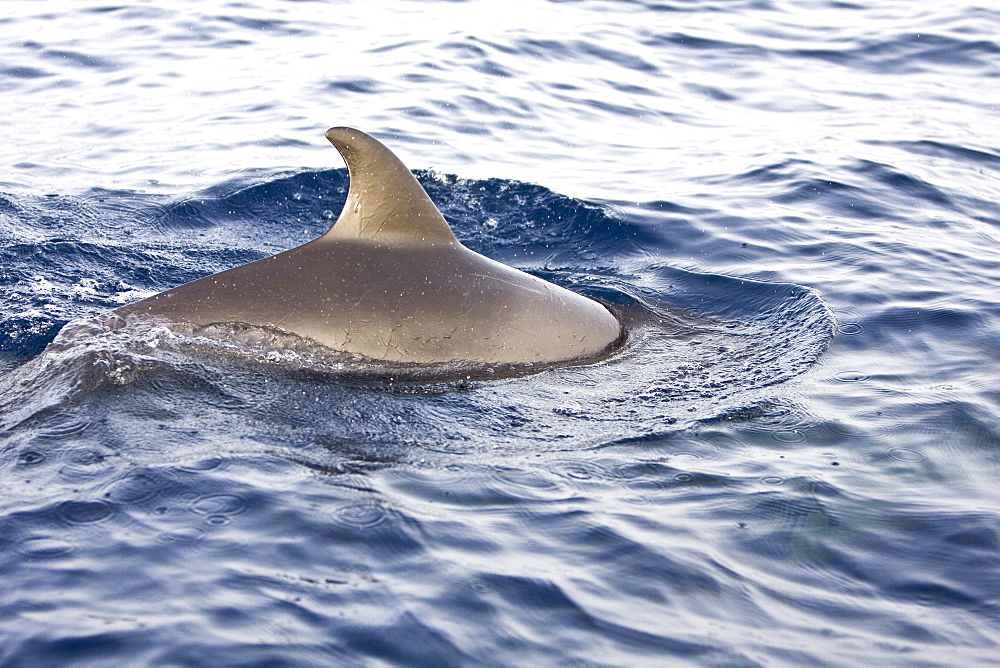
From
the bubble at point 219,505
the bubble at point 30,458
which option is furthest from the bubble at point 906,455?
the bubble at point 30,458

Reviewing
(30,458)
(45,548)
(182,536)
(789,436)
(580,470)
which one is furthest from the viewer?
(789,436)

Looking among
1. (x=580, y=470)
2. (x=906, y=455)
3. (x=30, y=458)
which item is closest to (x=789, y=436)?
(x=906, y=455)

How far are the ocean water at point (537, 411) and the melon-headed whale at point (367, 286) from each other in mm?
185

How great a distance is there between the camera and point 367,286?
6250mm

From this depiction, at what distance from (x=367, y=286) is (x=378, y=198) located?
515 millimetres

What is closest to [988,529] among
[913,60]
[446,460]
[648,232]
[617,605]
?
[617,605]

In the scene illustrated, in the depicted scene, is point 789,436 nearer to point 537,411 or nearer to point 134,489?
point 537,411

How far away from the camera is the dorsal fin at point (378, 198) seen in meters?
6.16

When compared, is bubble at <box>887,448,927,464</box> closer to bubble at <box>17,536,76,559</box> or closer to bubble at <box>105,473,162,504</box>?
bubble at <box>105,473,162,504</box>

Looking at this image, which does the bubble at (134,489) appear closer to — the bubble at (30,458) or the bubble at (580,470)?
the bubble at (30,458)

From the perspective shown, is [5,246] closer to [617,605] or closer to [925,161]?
[617,605]

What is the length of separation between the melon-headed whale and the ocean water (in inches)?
7.3

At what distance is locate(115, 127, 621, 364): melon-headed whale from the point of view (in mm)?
6211

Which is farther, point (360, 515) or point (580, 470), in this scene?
point (580, 470)
